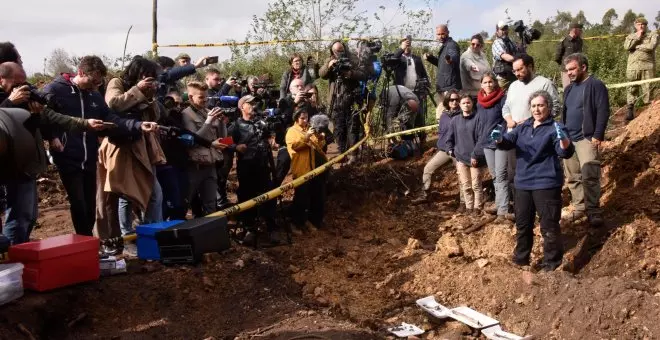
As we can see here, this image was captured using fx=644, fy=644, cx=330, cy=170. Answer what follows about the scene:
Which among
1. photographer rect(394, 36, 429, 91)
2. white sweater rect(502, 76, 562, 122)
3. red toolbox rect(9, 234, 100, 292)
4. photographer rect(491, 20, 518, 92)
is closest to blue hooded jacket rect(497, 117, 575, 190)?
white sweater rect(502, 76, 562, 122)

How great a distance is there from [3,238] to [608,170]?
7.27 metres

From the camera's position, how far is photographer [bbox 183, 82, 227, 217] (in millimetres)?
6641

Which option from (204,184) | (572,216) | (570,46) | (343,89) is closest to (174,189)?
(204,184)

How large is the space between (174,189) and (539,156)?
3691 millimetres

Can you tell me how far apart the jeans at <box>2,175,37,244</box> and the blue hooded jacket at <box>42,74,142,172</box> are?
48 cm

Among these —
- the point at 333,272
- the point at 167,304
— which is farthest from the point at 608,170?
the point at 167,304

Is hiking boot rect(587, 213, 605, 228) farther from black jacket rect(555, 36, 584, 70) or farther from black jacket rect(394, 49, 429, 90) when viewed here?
black jacket rect(555, 36, 584, 70)

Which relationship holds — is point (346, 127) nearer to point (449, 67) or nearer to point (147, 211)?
point (449, 67)

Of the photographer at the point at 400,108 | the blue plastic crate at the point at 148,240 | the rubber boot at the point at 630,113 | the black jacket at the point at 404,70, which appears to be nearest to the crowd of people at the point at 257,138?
the blue plastic crate at the point at 148,240

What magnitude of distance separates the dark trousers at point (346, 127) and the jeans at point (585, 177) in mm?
3394

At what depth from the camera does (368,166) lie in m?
9.88

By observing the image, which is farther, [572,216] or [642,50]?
[642,50]

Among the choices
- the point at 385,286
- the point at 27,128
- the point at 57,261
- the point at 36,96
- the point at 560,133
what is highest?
the point at 36,96

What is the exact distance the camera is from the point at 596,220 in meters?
7.00
